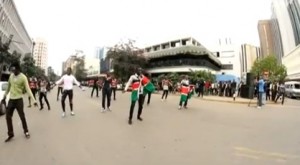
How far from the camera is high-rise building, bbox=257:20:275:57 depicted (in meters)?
158

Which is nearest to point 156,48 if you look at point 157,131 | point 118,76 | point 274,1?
point 118,76

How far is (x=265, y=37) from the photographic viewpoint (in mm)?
161750

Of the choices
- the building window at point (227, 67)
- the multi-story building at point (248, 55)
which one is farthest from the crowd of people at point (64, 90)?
the multi-story building at point (248, 55)

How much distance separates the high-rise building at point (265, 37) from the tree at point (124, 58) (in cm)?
10050

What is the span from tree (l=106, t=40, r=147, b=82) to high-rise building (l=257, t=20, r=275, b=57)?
330 ft

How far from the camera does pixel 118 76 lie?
68625 mm

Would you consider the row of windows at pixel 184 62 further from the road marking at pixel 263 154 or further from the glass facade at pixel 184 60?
the road marking at pixel 263 154

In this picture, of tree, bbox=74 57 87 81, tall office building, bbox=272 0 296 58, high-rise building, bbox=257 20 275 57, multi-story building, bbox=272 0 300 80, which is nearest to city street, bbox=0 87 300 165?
multi-story building, bbox=272 0 300 80

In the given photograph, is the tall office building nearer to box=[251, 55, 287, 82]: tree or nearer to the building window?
the building window

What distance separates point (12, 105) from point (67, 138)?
4.81 ft

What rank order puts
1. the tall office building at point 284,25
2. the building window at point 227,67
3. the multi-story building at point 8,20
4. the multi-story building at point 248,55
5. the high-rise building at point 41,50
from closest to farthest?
the multi-story building at point 8,20 → the building window at point 227,67 → the tall office building at point 284,25 → the multi-story building at point 248,55 → the high-rise building at point 41,50

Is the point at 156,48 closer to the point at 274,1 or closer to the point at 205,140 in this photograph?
the point at 274,1

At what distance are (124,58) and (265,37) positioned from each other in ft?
361

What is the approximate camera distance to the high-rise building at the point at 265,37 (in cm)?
15775
